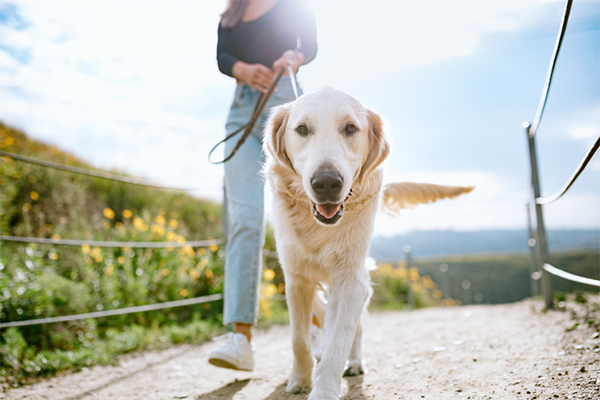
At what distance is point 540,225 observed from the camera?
3650 mm

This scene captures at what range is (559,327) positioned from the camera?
2777mm

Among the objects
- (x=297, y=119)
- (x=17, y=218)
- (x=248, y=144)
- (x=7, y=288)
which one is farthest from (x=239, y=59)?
(x=17, y=218)

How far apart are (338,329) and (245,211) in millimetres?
946

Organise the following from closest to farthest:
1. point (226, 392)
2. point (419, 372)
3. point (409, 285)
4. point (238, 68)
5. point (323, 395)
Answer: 1. point (323, 395)
2. point (226, 392)
3. point (419, 372)
4. point (238, 68)
5. point (409, 285)

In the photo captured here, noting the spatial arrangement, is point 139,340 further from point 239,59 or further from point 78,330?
point 239,59

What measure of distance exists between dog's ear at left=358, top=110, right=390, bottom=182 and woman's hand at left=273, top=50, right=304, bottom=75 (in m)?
0.62

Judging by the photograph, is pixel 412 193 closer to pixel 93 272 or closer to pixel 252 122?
pixel 252 122

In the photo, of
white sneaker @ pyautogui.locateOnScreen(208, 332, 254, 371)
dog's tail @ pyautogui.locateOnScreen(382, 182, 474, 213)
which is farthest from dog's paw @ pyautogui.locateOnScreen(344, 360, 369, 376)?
dog's tail @ pyautogui.locateOnScreen(382, 182, 474, 213)

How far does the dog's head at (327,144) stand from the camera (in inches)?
59.0

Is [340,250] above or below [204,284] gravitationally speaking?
above

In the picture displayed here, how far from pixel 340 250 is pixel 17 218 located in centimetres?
436

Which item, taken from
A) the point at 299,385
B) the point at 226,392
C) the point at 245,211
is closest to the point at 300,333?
the point at 299,385

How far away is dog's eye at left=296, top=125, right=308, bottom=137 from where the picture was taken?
171 cm

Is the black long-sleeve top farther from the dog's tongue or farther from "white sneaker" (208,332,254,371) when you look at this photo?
"white sneaker" (208,332,254,371)
